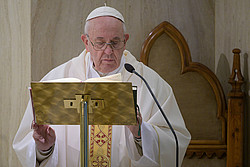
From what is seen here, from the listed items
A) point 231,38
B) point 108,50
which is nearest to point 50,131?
point 108,50

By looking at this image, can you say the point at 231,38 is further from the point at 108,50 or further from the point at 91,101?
the point at 91,101

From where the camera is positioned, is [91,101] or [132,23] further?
[132,23]

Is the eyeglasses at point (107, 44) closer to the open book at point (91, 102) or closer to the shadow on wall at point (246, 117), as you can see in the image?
the open book at point (91, 102)

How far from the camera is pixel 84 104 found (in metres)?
2.66

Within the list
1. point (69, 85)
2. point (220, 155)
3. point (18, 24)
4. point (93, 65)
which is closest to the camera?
point (69, 85)

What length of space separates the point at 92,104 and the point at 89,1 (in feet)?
10.1

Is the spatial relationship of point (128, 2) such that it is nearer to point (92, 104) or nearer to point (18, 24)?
point (18, 24)

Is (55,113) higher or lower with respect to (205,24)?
lower

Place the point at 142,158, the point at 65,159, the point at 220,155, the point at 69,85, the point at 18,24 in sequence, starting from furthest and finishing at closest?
the point at 18,24 < the point at 220,155 < the point at 65,159 < the point at 142,158 < the point at 69,85

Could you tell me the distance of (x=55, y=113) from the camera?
2750 mm

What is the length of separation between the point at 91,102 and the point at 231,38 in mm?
3030

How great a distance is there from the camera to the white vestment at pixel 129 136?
11.3 ft

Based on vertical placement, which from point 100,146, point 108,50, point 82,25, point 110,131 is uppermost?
point 82,25

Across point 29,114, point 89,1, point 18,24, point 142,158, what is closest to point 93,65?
point 29,114
